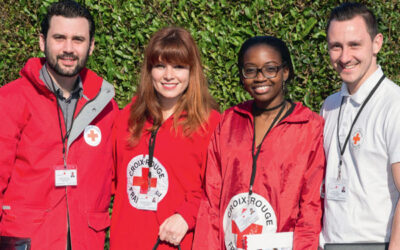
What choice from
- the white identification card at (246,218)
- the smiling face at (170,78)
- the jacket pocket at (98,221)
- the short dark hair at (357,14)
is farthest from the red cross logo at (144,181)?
the short dark hair at (357,14)

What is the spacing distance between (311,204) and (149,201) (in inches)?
38.0

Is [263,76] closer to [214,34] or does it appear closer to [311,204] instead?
[311,204]

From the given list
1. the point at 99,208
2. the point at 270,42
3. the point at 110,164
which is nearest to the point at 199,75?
the point at 270,42

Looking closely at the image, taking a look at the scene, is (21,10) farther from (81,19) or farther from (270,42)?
(270,42)

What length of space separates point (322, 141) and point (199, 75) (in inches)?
35.9

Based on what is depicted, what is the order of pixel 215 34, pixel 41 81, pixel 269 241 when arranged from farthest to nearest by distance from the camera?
pixel 215 34
pixel 41 81
pixel 269 241

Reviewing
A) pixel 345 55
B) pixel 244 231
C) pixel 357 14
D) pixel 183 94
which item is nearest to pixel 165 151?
pixel 183 94

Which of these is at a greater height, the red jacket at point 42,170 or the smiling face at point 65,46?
the smiling face at point 65,46

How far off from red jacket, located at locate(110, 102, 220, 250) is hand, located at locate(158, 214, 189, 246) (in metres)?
0.03

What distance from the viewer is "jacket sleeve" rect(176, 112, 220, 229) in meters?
2.88

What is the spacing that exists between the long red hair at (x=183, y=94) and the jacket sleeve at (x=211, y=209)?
275 millimetres

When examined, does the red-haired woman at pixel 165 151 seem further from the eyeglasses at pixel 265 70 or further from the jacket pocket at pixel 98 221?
the eyeglasses at pixel 265 70

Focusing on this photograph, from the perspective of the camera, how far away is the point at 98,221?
3.04 m

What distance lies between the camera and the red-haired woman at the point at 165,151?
2.93 metres
